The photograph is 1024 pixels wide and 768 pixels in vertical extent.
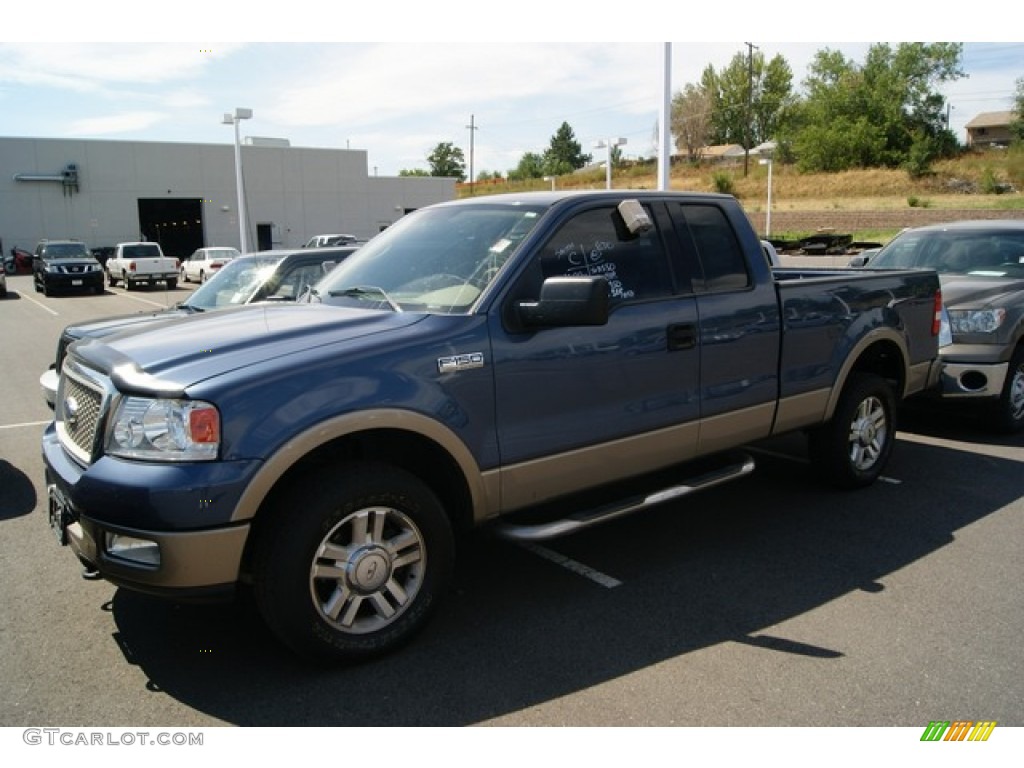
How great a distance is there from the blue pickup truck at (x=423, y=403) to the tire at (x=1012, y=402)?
2.92m

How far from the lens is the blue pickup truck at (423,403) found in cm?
311

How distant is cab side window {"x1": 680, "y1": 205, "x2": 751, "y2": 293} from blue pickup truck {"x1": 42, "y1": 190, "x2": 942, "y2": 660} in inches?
0.6

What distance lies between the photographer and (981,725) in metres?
3.06

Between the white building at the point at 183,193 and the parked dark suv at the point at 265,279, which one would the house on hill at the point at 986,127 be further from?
the parked dark suv at the point at 265,279

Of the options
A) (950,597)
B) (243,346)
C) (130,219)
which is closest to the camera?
(243,346)

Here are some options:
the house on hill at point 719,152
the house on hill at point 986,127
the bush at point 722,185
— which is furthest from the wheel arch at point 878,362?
the house on hill at point 986,127

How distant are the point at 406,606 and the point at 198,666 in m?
0.91

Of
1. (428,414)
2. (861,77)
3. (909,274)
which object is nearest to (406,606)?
(428,414)

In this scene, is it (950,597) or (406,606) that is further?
(950,597)

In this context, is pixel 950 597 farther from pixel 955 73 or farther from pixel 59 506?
pixel 955 73

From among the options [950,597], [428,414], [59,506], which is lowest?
[950,597]

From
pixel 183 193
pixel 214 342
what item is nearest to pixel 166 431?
pixel 214 342

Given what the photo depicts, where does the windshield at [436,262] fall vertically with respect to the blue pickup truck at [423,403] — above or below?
above

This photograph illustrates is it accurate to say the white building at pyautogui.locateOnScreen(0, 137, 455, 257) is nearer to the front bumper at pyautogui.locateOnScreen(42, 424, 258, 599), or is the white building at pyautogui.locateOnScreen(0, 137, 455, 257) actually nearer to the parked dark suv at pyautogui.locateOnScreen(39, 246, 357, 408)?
the parked dark suv at pyautogui.locateOnScreen(39, 246, 357, 408)
